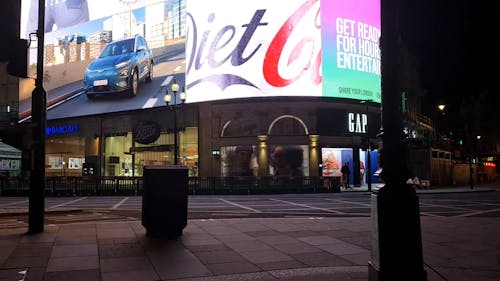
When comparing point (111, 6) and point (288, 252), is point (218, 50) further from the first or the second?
point (288, 252)

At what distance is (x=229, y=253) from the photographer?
833cm

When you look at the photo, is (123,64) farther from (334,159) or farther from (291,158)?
(334,159)

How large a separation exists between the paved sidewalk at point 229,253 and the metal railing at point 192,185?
62.8 feet

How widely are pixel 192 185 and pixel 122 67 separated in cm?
1619

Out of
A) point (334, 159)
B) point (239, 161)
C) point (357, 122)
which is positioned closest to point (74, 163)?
point (239, 161)

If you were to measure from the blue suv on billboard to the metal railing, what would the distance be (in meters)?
14.0

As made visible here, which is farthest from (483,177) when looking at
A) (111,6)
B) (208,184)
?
(111,6)

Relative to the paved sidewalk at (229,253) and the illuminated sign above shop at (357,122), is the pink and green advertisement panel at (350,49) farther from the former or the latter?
the paved sidewalk at (229,253)

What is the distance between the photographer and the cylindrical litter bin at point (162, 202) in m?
9.94

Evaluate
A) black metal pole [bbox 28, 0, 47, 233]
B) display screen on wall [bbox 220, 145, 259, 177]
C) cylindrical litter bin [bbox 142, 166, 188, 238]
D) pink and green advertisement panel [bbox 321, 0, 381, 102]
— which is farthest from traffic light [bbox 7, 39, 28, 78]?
pink and green advertisement panel [bbox 321, 0, 381, 102]

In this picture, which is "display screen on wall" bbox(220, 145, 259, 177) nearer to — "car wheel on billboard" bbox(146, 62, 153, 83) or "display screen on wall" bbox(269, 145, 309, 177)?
"display screen on wall" bbox(269, 145, 309, 177)

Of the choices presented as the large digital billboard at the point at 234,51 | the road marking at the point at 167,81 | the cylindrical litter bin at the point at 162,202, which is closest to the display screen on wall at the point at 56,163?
the large digital billboard at the point at 234,51

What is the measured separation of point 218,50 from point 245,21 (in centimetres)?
315

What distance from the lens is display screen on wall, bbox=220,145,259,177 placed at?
38.8 metres
